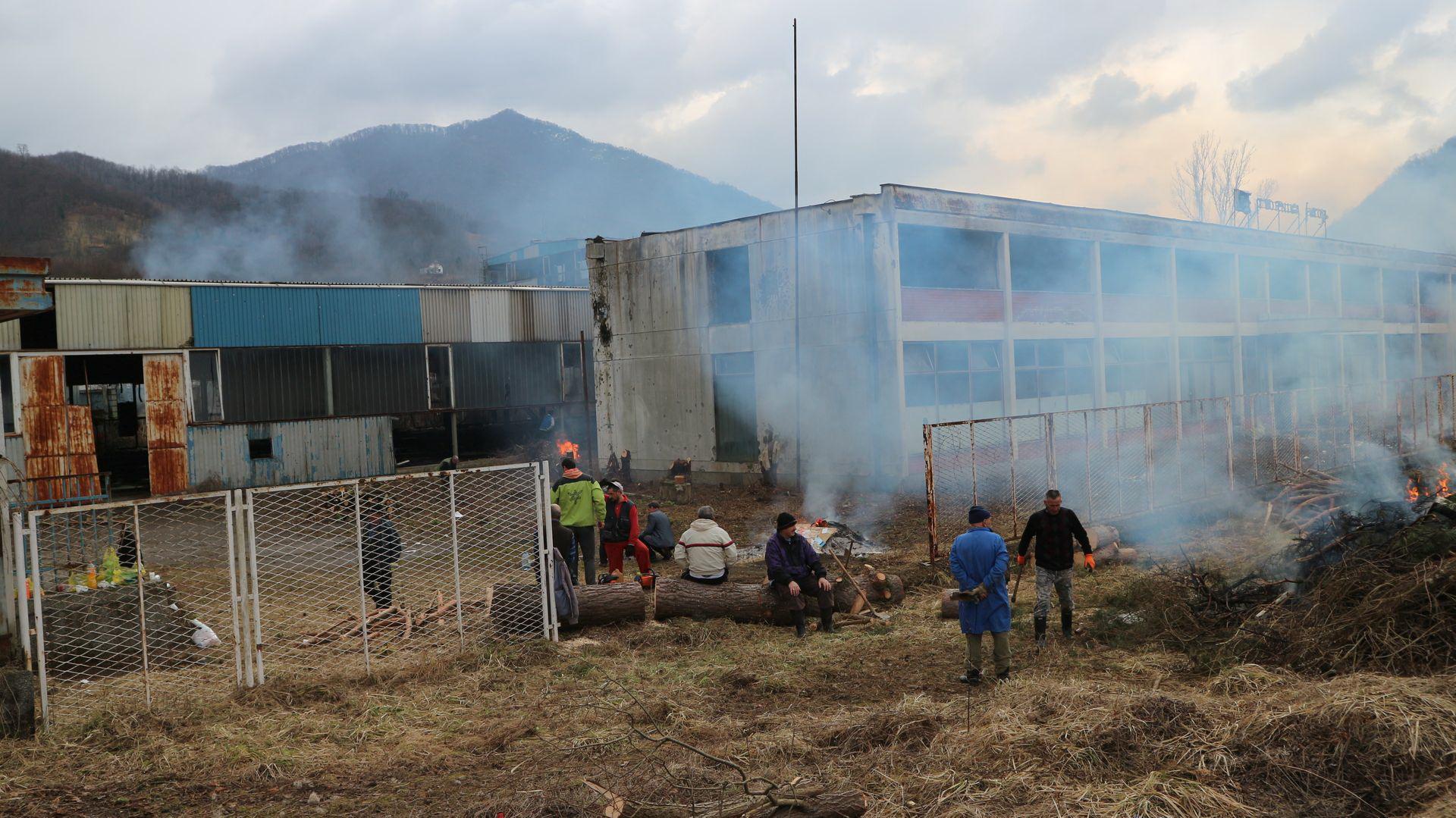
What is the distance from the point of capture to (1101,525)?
1459 centimetres

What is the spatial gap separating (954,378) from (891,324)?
2.79m

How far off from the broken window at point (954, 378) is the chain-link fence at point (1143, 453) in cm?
53

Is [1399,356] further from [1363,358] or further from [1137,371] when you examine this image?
[1137,371]

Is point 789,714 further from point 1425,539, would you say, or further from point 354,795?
point 1425,539

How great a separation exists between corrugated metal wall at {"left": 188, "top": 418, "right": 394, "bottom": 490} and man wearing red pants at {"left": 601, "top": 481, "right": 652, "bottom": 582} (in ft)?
33.5

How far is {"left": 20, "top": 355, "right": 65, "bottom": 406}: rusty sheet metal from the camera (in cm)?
1956

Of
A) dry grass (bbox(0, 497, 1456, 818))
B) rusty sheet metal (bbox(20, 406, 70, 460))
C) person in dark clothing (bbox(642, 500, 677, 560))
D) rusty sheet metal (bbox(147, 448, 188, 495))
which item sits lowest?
dry grass (bbox(0, 497, 1456, 818))

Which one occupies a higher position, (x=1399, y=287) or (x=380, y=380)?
(x=1399, y=287)

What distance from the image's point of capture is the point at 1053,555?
387 inches

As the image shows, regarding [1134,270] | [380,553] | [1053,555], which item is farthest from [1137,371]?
[380,553]

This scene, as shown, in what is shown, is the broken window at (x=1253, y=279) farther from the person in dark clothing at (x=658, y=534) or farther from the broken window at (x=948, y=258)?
the person in dark clothing at (x=658, y=534)

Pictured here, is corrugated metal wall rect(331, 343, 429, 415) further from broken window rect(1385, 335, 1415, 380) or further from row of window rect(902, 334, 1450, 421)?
broken window rect(1385, 335, 1415, 380)

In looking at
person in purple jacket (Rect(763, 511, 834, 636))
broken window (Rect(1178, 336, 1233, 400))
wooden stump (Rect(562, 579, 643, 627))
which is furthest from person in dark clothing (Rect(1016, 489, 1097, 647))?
broken window (Rect(1178, 336, 1233, 400))

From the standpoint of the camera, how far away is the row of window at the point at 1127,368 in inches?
847
